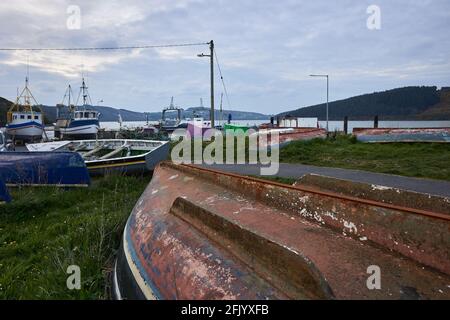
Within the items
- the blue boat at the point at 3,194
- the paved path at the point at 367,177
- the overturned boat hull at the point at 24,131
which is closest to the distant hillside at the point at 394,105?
the overturned boat hull at the point at 24,131

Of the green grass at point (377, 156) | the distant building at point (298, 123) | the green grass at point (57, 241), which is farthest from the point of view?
the distant building at point (298, 123)

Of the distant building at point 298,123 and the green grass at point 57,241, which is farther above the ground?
the distant building at point 298,123

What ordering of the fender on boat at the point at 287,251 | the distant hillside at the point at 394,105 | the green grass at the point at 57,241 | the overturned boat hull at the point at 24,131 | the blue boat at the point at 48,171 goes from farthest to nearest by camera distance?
the distant hillside at the point at 394,105 < the overturned boat hull at the point at 24,131 < the blue boat at the point at 48,171 < the green grass at the point at 57,241 < the fender on boat at the point at 287,251

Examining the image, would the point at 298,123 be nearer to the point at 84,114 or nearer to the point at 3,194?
the point at 84,114

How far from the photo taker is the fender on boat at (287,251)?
1.84 metres

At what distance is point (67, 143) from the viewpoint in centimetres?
1576

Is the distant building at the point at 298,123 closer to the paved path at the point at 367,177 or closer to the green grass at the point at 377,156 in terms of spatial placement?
the green grass at the point at 377,156

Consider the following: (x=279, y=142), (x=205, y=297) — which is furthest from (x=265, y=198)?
(x=279, y=142)

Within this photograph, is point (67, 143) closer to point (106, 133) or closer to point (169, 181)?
point (169, 181)

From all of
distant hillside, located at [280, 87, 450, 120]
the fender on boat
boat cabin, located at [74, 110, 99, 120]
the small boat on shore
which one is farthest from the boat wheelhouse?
distant hillside, located at [280, 87, 450, 120]

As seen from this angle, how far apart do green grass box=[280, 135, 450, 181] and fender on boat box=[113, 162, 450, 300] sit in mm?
7422

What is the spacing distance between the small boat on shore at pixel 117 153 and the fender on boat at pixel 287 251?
25.2 ft
